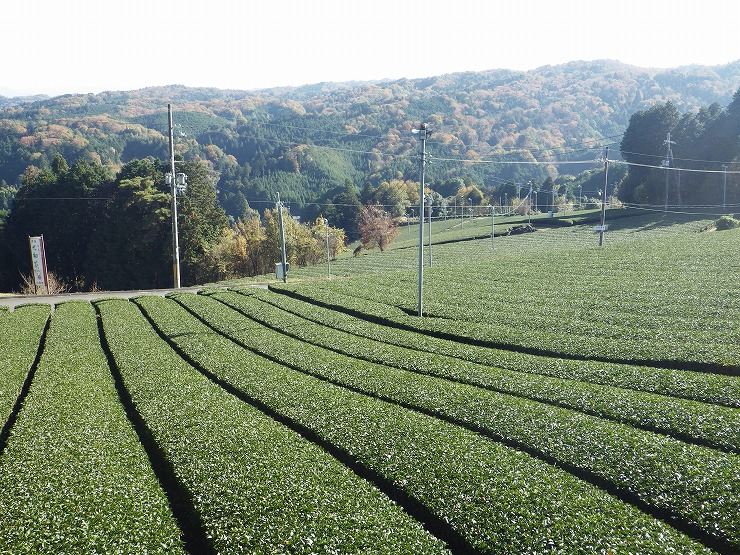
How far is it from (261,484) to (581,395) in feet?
36.8

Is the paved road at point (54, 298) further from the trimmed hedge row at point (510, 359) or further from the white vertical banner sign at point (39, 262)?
the trimmed hedge row at point (510, 359)

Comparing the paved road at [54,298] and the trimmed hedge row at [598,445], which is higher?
the trimmed hedge row at [598,445]

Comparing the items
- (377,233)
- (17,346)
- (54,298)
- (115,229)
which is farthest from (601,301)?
(377,233)

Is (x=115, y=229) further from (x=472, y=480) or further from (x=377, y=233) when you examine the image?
(x=472, y=480)

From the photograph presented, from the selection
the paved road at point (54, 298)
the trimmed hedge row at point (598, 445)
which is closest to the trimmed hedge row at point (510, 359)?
the trimmed hedge row at point (598, 445)

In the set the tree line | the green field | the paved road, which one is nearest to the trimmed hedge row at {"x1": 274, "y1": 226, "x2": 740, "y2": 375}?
the green field

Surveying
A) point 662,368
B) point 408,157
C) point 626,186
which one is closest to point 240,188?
point 408,157

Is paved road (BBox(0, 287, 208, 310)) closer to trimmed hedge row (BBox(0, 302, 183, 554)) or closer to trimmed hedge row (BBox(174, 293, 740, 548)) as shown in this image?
trimmed hedge row (BBox(0, 302, 183, 554))

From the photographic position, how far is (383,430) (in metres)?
15.3

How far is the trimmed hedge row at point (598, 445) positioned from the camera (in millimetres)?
11352

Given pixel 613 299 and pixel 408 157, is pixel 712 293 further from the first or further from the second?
pixel 408 157

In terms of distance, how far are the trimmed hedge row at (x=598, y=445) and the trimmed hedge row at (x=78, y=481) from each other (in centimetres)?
845

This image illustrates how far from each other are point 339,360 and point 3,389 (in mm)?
12963

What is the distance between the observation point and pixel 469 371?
21234 millimetres
